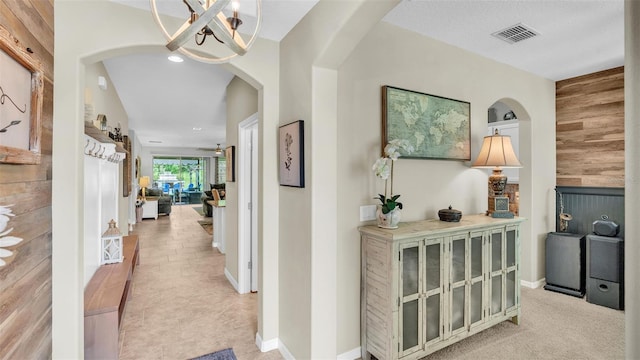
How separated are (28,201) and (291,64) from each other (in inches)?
67.1

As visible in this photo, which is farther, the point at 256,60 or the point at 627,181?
the point at 256,60

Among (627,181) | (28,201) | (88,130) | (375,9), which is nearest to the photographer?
(627,181)

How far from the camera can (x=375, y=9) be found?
5.22 feet

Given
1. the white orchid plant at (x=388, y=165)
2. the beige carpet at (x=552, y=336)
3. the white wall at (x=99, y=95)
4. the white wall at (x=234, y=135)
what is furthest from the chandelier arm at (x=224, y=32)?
the beige carpet at (x=552, y=336)

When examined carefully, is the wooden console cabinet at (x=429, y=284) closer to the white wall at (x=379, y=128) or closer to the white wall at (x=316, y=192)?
the white wall at (x=379, y=128)

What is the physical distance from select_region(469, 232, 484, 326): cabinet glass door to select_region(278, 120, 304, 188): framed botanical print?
1.44 meters

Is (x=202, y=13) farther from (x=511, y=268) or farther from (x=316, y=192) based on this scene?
(x=511, y=268)

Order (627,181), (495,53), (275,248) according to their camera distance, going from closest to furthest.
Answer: (627,181), (275,248), (495,53)

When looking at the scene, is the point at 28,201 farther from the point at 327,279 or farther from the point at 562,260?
the point at 562,260

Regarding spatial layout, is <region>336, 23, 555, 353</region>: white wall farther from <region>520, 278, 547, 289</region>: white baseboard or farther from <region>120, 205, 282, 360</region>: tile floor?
<region>520, 278, 547, 289</region>: white baseboard

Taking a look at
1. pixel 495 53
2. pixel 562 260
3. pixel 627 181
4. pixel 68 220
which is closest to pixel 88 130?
pixel 68 220

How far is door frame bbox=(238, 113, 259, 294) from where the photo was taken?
141 inches

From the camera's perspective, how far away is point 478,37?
269 centimetres

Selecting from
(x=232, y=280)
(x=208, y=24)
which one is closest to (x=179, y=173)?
(x=232, y=280)
